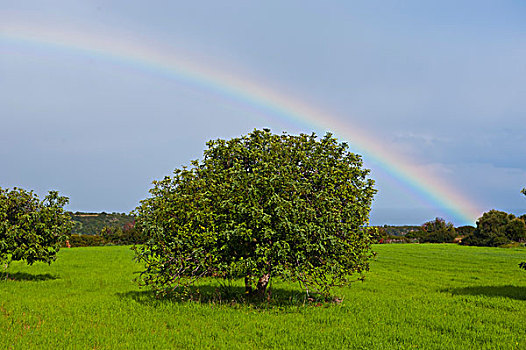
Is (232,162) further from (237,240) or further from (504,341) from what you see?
(504,341)

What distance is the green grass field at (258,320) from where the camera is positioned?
1004 centimetres

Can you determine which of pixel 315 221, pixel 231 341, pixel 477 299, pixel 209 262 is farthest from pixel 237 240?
pixel 477 299

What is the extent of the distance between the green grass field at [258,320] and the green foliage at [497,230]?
53842 millimetres

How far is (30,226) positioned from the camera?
2066cm

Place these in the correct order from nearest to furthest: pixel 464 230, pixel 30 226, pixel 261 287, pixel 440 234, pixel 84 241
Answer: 1. pixel 261 287
2. pixel 30 226
3. pixel 84 241
4. pixel 440 234
5. pixel 464 230

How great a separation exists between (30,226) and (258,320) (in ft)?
48.5

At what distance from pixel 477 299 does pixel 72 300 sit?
1660cm

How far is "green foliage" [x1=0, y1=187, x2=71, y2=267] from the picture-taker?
65.0 feet

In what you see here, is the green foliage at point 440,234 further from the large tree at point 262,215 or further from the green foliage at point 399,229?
the large tree at point 262,215

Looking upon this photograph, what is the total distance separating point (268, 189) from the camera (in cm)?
1341

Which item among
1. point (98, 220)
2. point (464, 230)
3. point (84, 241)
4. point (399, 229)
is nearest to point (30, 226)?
point (84, 241)

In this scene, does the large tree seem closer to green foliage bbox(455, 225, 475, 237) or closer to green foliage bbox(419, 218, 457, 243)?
green foliage bbox(419, 218, 457, 243)

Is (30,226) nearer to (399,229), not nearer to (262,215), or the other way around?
(262,215)

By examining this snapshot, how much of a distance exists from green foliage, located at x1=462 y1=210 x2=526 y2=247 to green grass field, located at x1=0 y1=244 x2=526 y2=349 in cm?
5384
